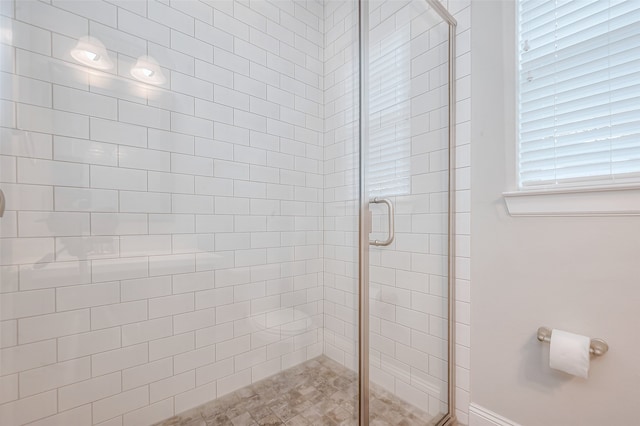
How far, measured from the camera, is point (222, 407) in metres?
1.44

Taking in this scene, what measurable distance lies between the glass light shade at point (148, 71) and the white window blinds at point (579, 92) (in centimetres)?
169

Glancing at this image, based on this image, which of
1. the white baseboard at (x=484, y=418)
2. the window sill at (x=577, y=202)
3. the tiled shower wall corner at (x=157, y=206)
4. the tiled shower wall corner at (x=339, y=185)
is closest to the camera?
the window sill at (x=577, y=202)

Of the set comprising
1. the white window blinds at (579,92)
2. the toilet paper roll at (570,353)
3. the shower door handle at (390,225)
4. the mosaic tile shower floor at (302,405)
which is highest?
the white window blinds at (579,92)

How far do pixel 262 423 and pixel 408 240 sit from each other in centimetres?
118

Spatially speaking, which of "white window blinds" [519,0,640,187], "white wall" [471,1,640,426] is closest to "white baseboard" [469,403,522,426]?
"white wall" [471,1,640,426]

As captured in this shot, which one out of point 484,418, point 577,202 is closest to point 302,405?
point 484,418

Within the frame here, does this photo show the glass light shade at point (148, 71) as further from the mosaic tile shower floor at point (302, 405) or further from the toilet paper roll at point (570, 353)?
the toilet paper roll at point (570, 353)

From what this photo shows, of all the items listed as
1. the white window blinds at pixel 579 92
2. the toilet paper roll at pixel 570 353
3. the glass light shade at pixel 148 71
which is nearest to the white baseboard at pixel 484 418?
the toilet paper roll at pixel 570 353

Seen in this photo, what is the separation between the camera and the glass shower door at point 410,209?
1.29 meters

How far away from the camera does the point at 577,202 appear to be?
1047 millimetres

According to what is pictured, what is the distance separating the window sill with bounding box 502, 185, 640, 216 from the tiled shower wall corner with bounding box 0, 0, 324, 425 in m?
1.06

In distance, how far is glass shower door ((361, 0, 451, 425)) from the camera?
129 cm

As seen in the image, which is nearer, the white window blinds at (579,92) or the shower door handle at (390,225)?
the white window blinds at (579,92)

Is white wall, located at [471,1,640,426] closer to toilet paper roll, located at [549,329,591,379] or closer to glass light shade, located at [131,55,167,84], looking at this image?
toilet paper roll, located at [549,329,591,379]
